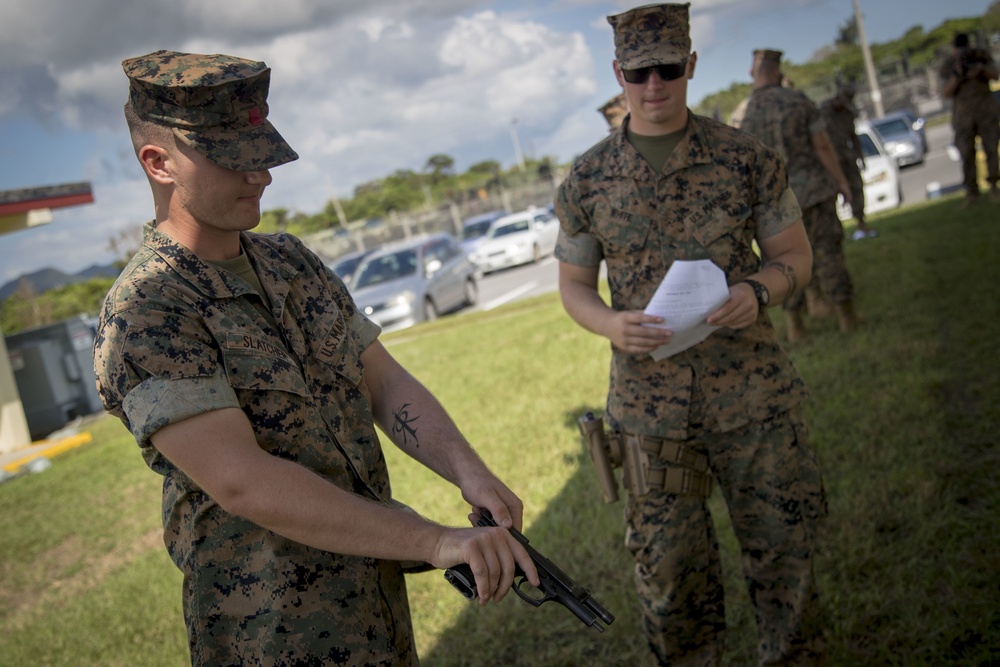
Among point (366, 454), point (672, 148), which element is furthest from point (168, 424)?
point (672, 148)

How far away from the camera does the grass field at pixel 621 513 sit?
3318mm

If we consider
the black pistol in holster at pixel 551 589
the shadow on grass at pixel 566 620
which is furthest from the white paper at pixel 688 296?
the shadow on grass at pixel 566 620

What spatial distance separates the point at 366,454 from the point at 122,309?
0.64m

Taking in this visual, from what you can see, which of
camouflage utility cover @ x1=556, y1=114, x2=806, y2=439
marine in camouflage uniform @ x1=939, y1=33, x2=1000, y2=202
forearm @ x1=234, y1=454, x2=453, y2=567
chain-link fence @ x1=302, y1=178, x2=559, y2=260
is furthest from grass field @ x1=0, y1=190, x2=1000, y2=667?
chain-link fence @ x1=302, y1=178, x2=559, y2=260

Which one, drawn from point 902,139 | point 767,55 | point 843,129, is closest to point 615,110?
point 767,55

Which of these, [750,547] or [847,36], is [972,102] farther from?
[847,36]

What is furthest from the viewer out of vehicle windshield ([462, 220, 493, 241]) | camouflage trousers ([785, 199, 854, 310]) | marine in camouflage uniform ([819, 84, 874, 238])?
vehicle windshield ([462, 220, 493, 241])

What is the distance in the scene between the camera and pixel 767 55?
6.37 metres

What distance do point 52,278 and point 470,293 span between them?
58.1ft

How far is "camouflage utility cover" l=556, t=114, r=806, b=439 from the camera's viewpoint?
8.94 feet

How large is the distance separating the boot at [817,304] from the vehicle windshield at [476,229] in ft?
65.7

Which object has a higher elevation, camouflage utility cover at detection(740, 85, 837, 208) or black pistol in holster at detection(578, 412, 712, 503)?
camouflage utility cover at detection(740, 85, 837, 208)

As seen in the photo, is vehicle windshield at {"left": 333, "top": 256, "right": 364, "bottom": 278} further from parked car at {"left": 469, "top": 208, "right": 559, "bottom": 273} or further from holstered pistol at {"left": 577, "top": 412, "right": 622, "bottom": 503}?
holstered pistol at {"left": 577, "top": 412, "right": 622, "bottom": 503}

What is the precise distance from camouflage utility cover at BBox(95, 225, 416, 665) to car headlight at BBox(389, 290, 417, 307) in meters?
12.7
